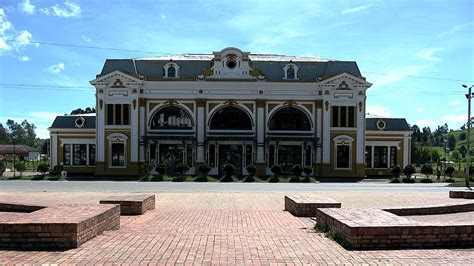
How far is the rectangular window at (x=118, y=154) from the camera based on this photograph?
151ft

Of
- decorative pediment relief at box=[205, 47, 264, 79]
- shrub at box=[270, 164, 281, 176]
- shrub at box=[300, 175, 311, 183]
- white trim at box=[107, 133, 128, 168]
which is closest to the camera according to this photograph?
shrub at box=[300, 175, 311, 183]

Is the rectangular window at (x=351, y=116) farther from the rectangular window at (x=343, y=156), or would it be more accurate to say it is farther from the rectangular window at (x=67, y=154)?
the rectangular window at (x=67, y=154)

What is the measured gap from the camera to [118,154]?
1817 inches

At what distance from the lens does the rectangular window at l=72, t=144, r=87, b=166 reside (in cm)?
4772

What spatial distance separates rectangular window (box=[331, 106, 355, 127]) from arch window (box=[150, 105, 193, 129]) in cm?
1454

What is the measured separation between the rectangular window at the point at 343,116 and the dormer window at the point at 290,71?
523 cm

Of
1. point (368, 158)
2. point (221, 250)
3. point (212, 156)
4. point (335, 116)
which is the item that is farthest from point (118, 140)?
point (221, 250)

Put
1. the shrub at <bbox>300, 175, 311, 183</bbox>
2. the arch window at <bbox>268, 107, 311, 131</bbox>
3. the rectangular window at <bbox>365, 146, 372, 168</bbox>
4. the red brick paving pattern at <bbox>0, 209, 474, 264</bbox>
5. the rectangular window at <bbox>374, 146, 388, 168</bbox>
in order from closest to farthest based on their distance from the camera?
the red brick paving pattern at <bbox>0, 209, 474, 264</bbox>
the shrub at <bbox>300, 175, 311, 183</bbox>
the arch window at <bbox>268, 107, 311, 131</bbox>
the rectangular window at <bbox>365, 146, 372, 168</bbox>
the rectangular window at <bbox>374, 146, 388, 168</bbox>

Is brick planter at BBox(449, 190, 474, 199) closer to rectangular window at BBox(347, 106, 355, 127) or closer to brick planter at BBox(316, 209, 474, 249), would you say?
brick planter at BBox(316, 209, 474, 249)

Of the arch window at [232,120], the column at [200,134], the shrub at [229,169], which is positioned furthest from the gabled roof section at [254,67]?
the shrub at [229,169]

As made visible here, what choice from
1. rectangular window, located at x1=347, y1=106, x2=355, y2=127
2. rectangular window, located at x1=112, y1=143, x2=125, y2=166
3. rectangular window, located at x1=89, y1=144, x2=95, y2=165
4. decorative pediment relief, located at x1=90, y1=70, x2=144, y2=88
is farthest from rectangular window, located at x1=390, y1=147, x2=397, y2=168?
rectangular window, located at x1=89, y1=144, x2=95, y2=165

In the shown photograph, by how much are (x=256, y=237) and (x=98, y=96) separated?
40.1 meters

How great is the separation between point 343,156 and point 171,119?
17940mm

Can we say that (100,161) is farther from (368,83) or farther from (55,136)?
(368,83)
